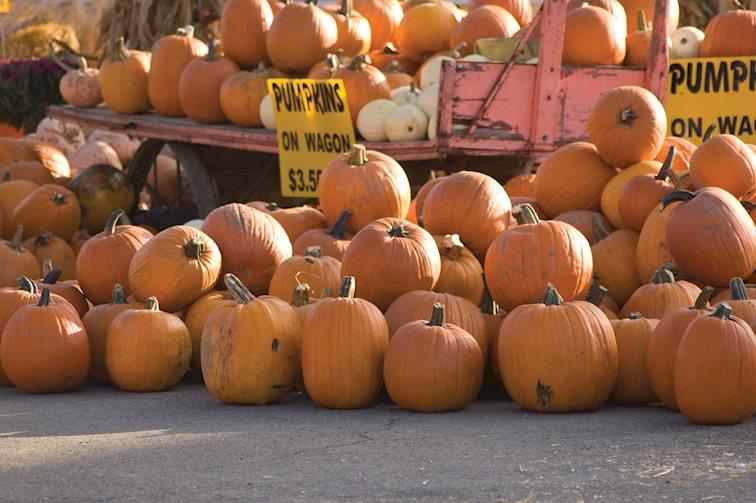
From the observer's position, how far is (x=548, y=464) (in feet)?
11.0

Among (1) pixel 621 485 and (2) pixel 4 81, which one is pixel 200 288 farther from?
(2) pixel 4 81

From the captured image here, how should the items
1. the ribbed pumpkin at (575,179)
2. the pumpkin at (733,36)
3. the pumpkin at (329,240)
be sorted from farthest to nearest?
the pumpkin at (733,36), the ribbed pumpkin at (575,179), the pumpkin at (329,240)

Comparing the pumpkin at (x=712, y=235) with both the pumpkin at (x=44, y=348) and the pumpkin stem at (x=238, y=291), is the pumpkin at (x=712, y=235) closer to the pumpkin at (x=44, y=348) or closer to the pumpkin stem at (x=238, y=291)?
the pumpkin stem at (x=238, y=291)

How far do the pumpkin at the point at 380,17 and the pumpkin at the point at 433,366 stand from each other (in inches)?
206

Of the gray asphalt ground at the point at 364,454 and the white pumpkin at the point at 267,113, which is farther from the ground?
the white pumpkin at the point at 267,113

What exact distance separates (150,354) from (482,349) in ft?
4.27

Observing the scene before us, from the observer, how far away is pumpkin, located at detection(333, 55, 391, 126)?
7609 mm

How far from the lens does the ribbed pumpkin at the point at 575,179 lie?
5652 mm

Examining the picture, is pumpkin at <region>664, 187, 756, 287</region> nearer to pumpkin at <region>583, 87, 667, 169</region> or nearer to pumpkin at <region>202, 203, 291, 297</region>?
pumpkin at <region>583, 87, 667, 169</region>

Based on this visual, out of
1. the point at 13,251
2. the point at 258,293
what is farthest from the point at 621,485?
the point at 13,251

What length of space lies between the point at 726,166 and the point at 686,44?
239cm

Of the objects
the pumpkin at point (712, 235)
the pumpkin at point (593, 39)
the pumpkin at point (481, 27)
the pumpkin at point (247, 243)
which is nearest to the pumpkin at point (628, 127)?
the pumpkin at point (712, 235)

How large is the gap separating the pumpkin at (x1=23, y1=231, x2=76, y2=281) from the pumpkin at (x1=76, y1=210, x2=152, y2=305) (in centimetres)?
141

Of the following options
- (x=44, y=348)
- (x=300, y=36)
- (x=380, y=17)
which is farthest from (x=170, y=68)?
(x=44, y=348)
